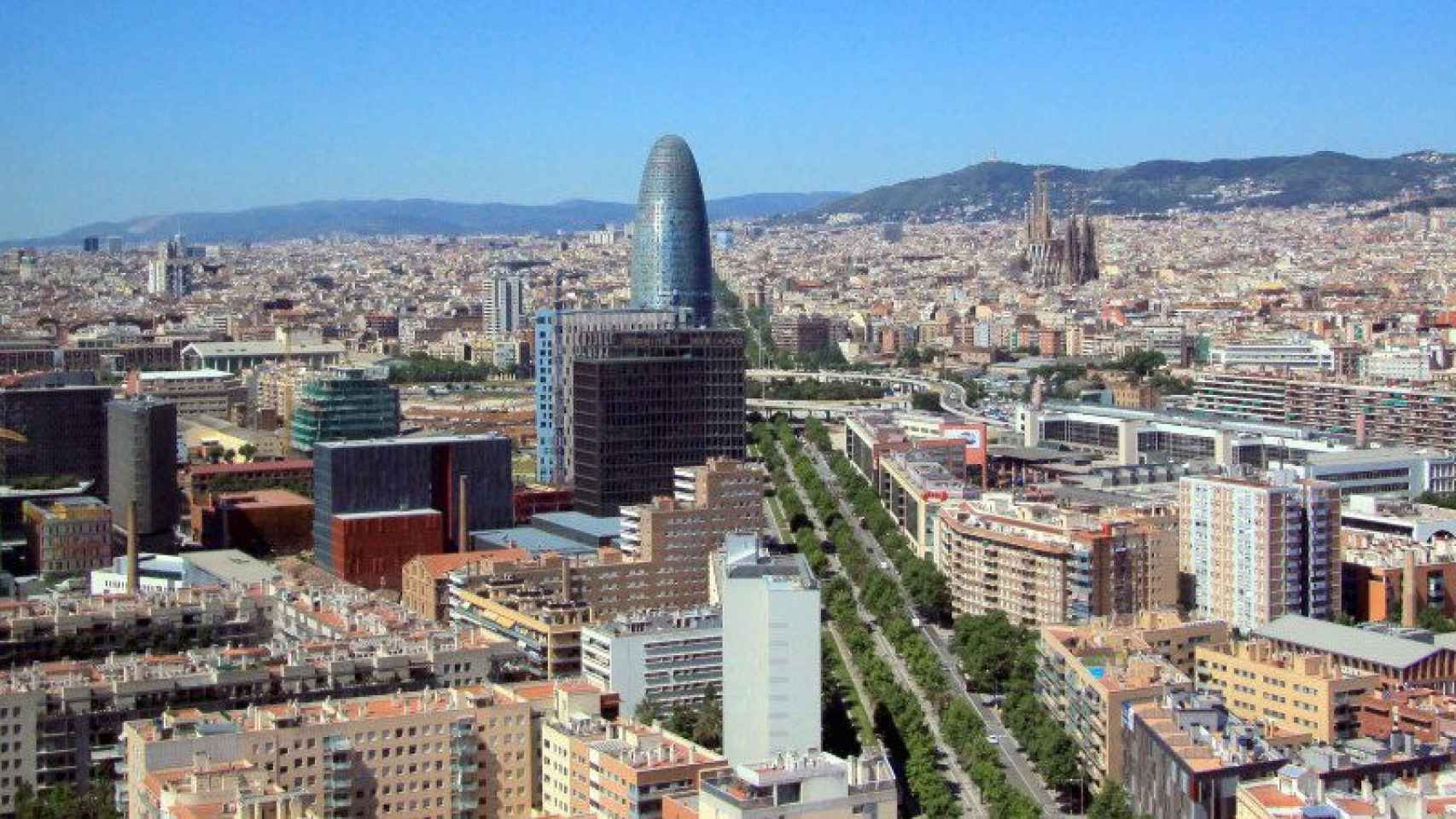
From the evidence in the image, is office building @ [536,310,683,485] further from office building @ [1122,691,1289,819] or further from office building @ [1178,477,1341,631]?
office building @ [1122,691,1289,819]

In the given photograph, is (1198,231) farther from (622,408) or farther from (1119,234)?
(622,408)

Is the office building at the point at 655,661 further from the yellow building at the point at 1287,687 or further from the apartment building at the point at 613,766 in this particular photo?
the yellow building at the point at 1287,687

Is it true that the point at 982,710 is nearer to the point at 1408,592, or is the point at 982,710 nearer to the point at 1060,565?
the point at 1060,565

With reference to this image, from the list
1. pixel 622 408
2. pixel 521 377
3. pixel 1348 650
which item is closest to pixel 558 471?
pixel 622 408

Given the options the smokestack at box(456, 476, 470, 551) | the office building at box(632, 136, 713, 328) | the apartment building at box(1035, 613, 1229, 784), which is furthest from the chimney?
the office building at box(632, 136, 713, 328)

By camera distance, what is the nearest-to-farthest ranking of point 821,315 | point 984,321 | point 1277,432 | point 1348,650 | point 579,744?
point 579,744
point 1348,650
point 1277,432
point 984,321
point 821,315

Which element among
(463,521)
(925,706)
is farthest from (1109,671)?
(463,521)
